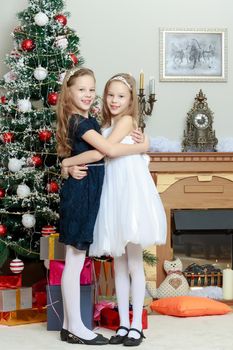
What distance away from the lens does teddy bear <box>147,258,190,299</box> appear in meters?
4.80

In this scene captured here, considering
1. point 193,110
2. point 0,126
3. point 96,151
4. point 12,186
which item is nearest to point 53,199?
point 12,186

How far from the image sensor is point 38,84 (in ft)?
15.0

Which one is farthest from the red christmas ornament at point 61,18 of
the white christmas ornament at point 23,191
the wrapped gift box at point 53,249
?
the wrapped gift box at point 53,249

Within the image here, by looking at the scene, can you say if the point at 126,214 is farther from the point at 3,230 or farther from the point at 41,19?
the point at 41,19

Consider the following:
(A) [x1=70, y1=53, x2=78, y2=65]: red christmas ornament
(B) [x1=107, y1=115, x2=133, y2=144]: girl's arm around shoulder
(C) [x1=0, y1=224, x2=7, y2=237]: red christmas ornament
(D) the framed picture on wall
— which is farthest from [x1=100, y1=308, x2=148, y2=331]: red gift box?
(D) the framed picture on wall

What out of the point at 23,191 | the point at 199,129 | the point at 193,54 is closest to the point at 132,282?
the point at 23,191

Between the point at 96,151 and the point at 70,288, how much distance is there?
0.69 metres

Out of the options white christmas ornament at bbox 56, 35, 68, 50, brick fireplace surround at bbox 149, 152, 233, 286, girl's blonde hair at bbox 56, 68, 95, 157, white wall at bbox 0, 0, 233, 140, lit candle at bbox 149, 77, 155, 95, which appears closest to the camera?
girl's blonde hair at bbox 56, 68, 95, 157

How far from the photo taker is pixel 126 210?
11.4 feet

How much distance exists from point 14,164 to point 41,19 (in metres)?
0.94

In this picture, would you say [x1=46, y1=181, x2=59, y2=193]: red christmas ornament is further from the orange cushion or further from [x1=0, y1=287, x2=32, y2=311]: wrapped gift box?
the orange cushion

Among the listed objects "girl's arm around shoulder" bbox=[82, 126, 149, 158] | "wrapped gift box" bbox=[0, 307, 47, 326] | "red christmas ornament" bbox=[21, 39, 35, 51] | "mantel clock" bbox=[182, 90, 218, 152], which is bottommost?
"wrapped gift box" bbox=[0, 307, 47, 326]

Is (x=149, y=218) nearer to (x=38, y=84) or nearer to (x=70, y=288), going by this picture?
(x=70, y=288)

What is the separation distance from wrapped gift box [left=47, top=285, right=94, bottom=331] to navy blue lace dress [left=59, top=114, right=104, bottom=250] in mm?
421
